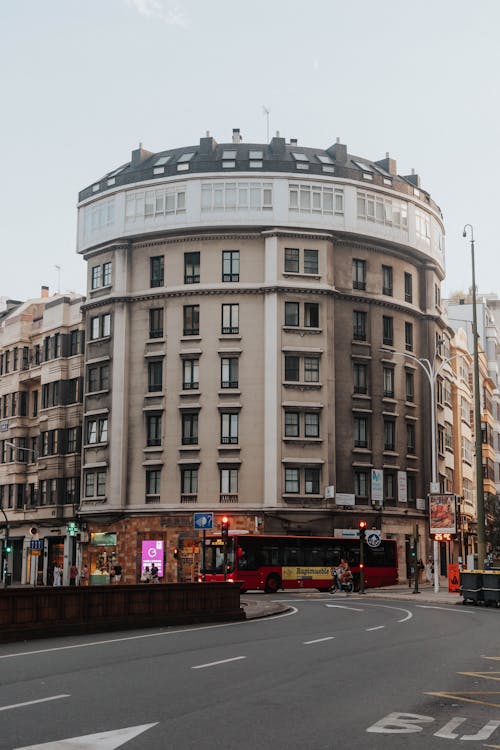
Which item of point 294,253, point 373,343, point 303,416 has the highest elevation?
point 294,253

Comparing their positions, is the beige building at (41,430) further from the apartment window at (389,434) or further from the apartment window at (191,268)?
the apartment window at (389,434)

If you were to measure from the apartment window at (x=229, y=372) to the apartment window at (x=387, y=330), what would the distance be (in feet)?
34.5

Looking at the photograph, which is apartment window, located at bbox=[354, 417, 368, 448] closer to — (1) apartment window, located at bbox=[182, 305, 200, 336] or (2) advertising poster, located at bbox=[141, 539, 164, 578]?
(1) apartment window, located at bbox=[182, 305, 200, 336]

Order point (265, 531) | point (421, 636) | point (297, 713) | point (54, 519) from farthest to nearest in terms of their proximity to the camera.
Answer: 1. point (54, 519)
2. point (265, 531)
3. point (421, 636)
4. point (297, 713)

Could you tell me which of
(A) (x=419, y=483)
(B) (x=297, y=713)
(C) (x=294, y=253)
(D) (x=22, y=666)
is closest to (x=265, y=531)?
(A) (x=419, y=483)

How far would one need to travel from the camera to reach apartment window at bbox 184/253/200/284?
220 ft

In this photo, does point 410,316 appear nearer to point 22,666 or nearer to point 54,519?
point 54,519

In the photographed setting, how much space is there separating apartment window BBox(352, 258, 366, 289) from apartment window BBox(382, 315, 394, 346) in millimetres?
2787

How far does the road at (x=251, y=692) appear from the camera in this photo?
9.04 metres

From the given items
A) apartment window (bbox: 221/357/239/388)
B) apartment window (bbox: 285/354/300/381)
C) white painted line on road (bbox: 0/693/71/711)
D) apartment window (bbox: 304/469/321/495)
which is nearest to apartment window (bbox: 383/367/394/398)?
apartment window (bbox: 285/354/300/381)

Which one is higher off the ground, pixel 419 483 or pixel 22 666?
pixel 419 483

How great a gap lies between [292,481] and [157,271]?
15.9 meters

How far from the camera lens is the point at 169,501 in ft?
211

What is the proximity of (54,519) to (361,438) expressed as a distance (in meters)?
20.9
